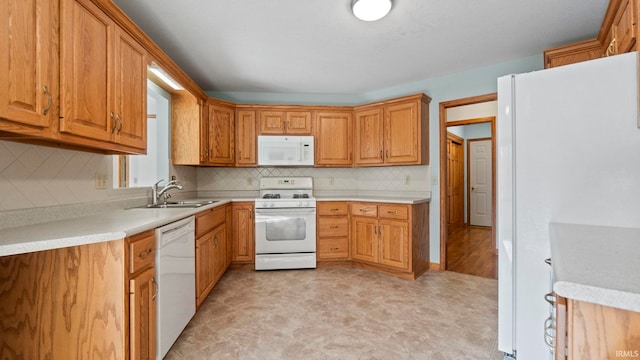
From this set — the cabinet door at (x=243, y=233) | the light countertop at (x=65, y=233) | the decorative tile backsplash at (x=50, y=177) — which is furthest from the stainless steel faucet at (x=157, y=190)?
the cabinet door at (x=243, y=233)

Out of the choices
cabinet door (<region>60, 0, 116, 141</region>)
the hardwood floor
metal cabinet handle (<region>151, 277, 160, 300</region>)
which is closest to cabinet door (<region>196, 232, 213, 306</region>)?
metal cabinet handle (<region>151, 277, 160, 300</region>)

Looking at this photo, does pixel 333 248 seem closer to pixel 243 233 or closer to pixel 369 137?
pixel 243 233

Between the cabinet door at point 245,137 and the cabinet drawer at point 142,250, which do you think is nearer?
the cabinet drawer at point 142,250

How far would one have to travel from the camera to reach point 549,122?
1.32 m

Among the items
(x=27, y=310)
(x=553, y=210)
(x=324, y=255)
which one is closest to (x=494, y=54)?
(x=553, y=210)

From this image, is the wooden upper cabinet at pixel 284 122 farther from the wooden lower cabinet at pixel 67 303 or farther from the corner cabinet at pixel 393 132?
the wooden lower cabinet at pixel 67 303

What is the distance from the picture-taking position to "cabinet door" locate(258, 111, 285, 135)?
3.62 m

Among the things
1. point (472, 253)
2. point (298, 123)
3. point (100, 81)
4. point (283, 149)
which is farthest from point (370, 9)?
point (472, 253)

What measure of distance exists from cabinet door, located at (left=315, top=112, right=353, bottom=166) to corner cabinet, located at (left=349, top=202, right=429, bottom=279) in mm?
738

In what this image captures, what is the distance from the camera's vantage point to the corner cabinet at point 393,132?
10.6ft

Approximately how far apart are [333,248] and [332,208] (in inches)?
20.2

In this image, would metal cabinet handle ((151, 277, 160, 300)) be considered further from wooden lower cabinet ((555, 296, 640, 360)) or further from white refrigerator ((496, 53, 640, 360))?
white refrigerator ((496, 53, 640, 360))

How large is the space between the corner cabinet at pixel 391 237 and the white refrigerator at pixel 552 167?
4.94 ft

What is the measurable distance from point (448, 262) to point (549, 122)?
8.83ft
